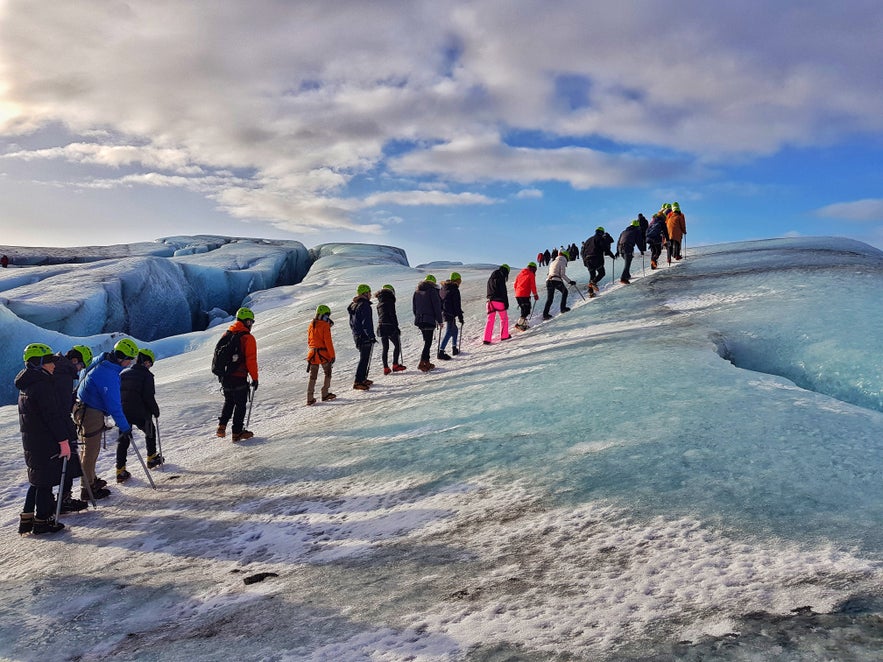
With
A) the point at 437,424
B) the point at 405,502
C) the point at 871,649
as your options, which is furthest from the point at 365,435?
the point at 871,649

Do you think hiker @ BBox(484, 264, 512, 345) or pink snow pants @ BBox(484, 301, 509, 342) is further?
pink snow pants @ BBox(484, 301, 509, 342)

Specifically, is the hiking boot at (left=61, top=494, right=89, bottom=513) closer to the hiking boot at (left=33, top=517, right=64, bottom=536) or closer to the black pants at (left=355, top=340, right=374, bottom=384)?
the hiking boot at (left=33, top=517, right=64, bottom=536)

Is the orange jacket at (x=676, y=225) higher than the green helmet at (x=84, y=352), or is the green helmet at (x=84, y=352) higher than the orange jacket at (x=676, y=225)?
the orange jacket at (x=676, y=225)

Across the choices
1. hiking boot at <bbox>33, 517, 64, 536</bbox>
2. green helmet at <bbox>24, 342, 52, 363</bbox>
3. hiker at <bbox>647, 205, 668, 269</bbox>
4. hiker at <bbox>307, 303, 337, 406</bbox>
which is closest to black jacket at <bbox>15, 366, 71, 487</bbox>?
green helmet at <bbox>24, 342, 52, 363</bbox>

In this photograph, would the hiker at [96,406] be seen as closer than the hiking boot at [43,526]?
No

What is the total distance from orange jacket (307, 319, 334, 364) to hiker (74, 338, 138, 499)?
12.4 ft

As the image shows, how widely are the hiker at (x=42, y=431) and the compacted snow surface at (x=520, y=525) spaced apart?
0.31m

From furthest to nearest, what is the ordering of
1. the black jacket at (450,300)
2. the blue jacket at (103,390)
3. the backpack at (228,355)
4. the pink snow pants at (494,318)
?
the pink snow pants at (494,318)
the black jacket at (450,300)
the backpack at (228,355)
the blue jacket at (103,390)

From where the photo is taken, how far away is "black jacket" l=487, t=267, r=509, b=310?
12758 mm

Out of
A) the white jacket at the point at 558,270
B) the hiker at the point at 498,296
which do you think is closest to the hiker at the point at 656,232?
the white jacket at the point at 558,270

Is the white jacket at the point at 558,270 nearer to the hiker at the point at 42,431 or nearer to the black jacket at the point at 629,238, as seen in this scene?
the black jacket at the point at 629,238

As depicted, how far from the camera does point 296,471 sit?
6750 millimetres

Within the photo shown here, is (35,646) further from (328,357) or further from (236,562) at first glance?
(328,357)

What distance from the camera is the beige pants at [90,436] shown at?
22.6ft
